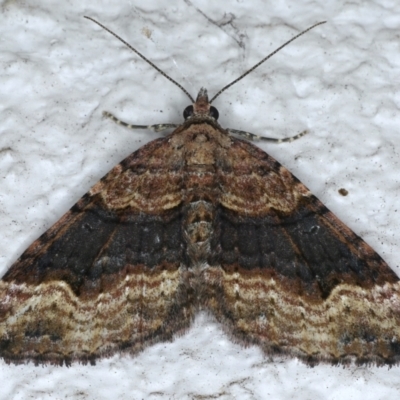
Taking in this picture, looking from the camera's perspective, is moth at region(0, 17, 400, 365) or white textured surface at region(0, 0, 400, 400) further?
white textured surface at region(0, 0, 400, 400)

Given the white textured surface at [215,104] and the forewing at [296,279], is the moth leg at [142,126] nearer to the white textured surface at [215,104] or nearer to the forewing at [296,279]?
the white textured surface at [215,104]

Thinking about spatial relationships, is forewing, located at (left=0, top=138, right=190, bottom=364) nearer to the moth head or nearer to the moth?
the moth

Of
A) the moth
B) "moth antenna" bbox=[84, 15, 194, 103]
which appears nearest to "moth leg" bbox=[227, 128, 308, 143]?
the moth

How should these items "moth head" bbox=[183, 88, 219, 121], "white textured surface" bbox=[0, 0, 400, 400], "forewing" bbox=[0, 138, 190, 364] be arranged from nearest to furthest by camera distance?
"forewing" bbox=[0, 138, 190, 364]
"white textured surface" bbox=[0, 0, 400, 400]
"moth head" bbox=[183, 88, 219, 121]

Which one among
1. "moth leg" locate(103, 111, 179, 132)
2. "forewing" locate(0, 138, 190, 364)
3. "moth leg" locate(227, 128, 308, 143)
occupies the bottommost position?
"forewing" locate(0, 138, 190, 364)

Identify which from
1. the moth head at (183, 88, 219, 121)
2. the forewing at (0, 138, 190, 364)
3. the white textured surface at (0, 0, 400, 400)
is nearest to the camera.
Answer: the forewing at (0, 138, 190, 364)

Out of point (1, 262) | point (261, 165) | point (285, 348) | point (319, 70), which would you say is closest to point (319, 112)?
point (319, 70)

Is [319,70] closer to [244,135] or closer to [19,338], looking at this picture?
[244,135]
